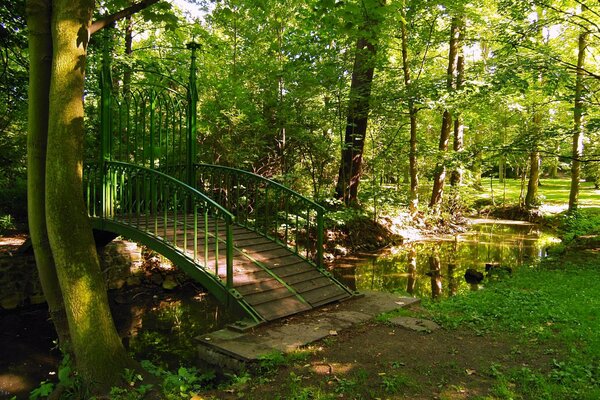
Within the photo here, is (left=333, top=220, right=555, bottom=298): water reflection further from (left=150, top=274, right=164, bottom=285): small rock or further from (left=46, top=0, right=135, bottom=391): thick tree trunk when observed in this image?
(left=46, top=0, right=135, bottom=391): thick tree trunk

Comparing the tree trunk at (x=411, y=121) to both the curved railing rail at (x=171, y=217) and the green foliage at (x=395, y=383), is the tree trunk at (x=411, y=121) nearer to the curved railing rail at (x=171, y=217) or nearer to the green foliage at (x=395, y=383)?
the curved railing rail at (x=171, y=217)

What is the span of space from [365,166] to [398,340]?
10.0 meters

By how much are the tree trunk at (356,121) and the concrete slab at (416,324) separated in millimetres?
6343

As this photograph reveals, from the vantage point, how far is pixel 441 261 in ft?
38.1

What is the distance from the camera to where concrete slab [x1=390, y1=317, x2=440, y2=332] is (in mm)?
4930

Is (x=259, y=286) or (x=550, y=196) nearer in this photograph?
(x=259, y=286)

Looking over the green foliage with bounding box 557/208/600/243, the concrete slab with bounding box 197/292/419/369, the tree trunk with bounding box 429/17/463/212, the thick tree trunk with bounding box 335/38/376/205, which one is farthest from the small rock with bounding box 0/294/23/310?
the green foliage with bounding box 557/208/600/243

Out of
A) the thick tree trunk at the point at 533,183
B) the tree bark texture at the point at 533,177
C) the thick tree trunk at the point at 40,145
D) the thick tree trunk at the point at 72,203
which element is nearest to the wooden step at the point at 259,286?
the thick tree trunk at the point at 72,203

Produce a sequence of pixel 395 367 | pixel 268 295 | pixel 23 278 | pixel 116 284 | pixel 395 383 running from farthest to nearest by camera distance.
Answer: pixel 116 284 < pixel 23 278 < pixel 268 295 < pixel 395 367 < pixel 395 383

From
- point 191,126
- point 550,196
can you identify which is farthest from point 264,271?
point 550,196

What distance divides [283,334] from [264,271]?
1380 millimetres

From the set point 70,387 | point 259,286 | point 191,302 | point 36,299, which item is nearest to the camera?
point 70,387

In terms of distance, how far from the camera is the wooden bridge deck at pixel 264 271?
5.48 meters

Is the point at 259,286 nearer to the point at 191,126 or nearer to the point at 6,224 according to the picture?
the point at 191,126
